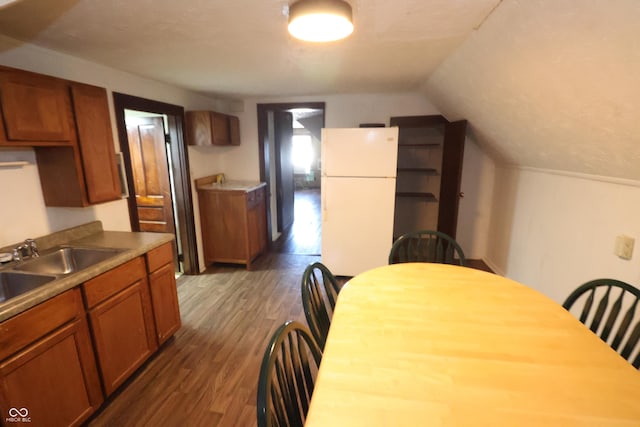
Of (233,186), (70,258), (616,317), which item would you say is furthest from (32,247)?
(616,317)

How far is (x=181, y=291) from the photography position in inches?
120

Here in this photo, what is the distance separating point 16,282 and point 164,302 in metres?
0.80

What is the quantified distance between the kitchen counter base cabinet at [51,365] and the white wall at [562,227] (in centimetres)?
298

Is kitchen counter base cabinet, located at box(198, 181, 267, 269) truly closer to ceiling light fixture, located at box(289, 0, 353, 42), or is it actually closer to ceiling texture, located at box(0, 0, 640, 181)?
ceiling texture, located at box(0, 0, 640, 181)

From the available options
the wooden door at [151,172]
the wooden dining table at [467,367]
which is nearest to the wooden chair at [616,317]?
the wooden dining table at [467,367]

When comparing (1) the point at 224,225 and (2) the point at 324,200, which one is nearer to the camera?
(2) the point at 324,200

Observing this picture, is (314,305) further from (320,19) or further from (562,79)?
(562,79)

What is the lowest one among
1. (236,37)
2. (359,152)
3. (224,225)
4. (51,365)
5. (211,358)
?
(211,358)

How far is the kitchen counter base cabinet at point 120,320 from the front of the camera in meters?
1.54

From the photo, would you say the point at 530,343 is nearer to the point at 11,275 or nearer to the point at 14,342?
the point at 14,342

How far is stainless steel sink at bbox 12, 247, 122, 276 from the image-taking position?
1702mm

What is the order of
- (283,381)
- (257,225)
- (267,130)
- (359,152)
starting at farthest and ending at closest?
(267,130)
(257,225)
(359,152)
(283,381)

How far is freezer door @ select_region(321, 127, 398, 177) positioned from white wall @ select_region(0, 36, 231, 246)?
190 cm

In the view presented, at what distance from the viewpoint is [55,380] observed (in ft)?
4.35
